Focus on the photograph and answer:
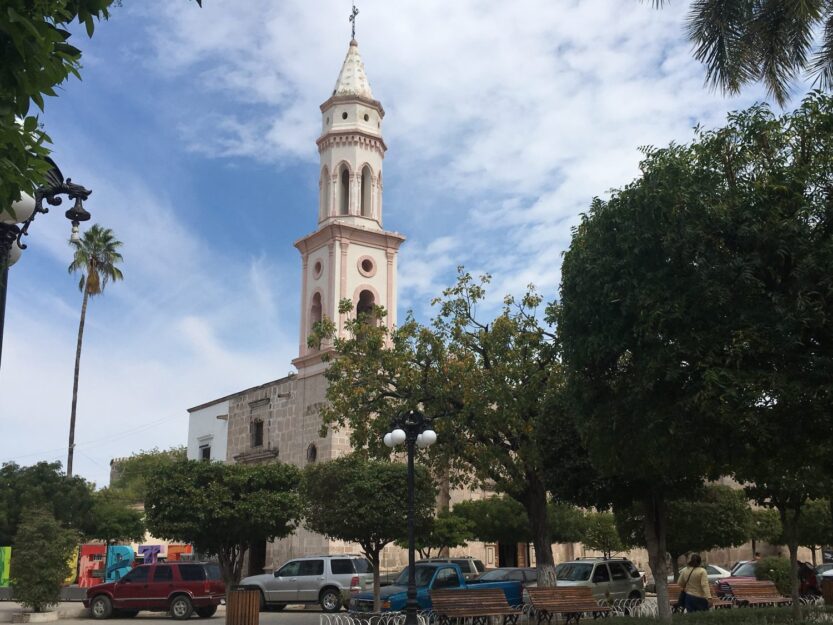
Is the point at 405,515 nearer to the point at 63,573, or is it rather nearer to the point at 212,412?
the point at 63,573

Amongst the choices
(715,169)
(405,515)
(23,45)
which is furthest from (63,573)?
(23,45)

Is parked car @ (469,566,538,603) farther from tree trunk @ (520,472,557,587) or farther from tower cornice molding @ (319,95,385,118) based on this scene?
tower cornice molding @ (319,95,385,118)

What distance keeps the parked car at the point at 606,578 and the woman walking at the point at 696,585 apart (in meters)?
6.43

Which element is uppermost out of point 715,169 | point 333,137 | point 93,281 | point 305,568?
point 333,137

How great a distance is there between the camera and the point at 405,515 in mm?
22141

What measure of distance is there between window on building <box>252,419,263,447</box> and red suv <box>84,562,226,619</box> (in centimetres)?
1389

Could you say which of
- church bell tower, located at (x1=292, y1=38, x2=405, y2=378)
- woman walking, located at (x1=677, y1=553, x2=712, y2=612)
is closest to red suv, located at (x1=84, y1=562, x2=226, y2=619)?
church bell tower, located at (x1=292, y1=38, x2=405, y2=378)

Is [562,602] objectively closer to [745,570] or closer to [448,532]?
[448,532]

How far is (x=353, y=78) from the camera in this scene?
36.7 m

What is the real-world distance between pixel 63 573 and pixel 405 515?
30.4 feet

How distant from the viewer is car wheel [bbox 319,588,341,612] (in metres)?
24.0

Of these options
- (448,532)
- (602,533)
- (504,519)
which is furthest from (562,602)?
(602,533)

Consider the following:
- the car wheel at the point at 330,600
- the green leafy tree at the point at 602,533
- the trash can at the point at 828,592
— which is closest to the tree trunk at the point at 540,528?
the car wheel at the point at 330,600

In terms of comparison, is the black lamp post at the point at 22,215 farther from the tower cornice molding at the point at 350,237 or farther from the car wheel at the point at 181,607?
the tower cornice molding at the point at 350,237
